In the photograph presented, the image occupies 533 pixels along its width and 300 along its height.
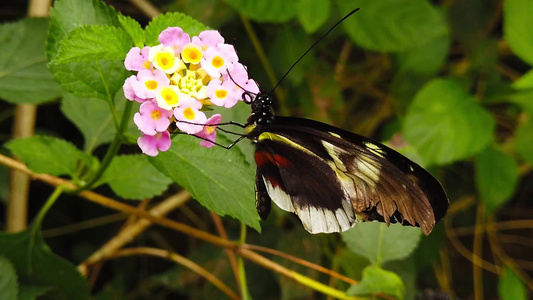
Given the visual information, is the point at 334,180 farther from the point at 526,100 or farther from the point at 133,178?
the point at 526,100

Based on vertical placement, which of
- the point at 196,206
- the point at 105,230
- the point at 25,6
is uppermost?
the point at 25,6

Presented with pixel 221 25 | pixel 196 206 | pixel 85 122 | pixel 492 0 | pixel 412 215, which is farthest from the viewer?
pixel 492 0

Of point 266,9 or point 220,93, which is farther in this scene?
point 266,9

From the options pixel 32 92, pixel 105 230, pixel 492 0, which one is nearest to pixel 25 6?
pixel 32 92

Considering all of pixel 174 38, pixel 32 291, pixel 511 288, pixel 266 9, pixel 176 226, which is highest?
pixel 174 38

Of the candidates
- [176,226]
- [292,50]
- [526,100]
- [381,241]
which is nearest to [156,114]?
[176,226]

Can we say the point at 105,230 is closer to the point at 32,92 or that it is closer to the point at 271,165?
the point at 32,92

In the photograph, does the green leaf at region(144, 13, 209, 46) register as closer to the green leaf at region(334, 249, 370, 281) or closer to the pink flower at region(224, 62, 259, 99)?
the pink flower at region(224, 62, 259, 99)
